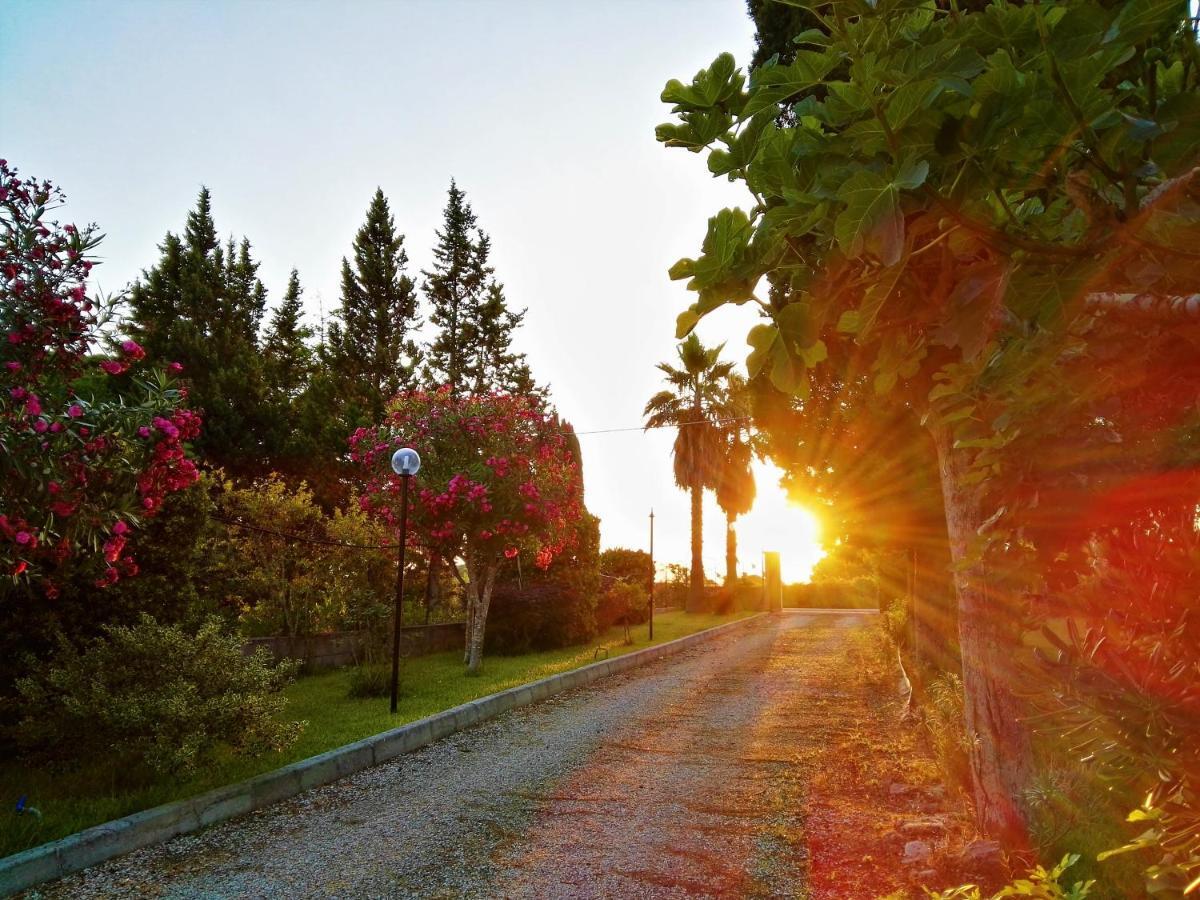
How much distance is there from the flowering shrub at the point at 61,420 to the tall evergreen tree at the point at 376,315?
73.9 ft

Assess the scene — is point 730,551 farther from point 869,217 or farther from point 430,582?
point 869,217

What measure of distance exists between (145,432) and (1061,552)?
4527 millimetres

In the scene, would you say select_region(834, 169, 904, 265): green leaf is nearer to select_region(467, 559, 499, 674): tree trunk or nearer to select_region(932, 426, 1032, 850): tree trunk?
select_region(932, 426, 1032, 850): tree trunk

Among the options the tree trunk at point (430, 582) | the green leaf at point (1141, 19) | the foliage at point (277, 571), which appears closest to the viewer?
the green leaf at point (1141, 19)

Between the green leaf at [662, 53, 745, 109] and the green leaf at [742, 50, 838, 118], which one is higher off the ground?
the green leaf at [662, 53, 745, 109]

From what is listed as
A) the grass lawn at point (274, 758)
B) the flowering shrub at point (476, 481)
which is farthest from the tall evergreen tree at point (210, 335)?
the grass lawn at point (274, 758)

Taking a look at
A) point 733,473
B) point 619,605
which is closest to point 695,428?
point 733,473

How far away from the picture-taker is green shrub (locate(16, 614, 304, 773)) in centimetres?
501

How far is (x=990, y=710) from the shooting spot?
153 inches

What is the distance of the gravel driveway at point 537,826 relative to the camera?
385 centimetres

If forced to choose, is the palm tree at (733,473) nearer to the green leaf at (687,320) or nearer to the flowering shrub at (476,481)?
the flowering shrub at (476,481)

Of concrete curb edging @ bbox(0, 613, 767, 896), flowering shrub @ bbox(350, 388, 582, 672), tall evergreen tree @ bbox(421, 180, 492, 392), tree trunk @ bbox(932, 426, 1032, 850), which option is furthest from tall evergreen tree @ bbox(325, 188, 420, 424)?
tree trunk @ bbox(932, 426, 1032, 850)

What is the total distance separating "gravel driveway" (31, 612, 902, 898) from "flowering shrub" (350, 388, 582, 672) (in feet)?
13.0

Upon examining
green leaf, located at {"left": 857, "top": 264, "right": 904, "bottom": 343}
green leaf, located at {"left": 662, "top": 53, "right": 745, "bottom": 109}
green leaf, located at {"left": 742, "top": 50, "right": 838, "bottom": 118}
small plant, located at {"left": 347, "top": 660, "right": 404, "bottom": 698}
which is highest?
green leaf, located at {"left": 662, "top": 53, "right": 745, "bottom": 109}
